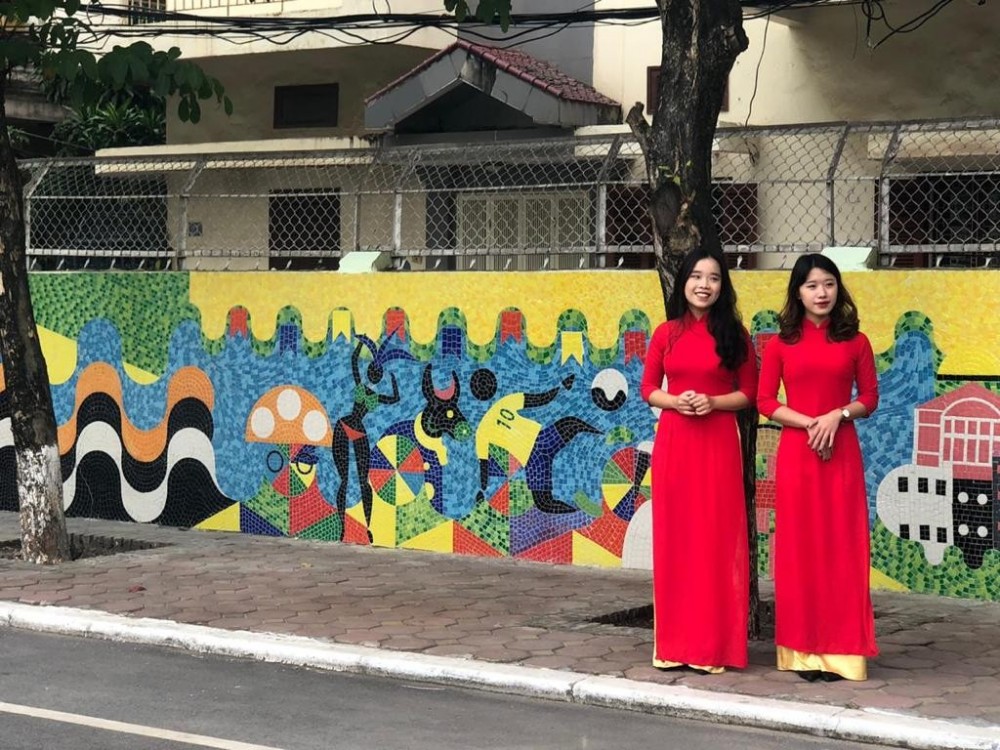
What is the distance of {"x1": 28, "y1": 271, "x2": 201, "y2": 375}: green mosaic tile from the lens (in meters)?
13.2

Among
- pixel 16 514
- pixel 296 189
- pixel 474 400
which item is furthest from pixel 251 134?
pixel 474 400

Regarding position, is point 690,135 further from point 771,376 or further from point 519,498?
point 519,498

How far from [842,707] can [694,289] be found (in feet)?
6.78

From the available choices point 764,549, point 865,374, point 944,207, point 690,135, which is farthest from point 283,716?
point 944,207

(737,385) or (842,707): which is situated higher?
(737,385)

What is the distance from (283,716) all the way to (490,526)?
4758mm

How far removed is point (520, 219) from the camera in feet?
43.8

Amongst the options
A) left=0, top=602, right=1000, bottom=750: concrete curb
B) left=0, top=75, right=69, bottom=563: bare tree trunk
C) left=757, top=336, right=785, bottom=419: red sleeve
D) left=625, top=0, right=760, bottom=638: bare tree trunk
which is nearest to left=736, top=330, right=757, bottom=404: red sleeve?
left=757, top=336, right=785, bottom=419: red sleeve

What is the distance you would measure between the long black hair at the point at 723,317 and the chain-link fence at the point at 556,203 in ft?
7.93

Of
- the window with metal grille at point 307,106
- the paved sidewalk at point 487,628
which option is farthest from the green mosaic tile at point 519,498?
the window with metal grille at point 307,106

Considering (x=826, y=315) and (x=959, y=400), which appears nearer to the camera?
(x=826, y=315)

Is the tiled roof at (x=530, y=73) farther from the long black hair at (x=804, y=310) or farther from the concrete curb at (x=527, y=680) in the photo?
the long black hair at (x=804, y=310)

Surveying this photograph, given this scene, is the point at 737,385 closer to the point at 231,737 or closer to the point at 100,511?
the point at 231,737

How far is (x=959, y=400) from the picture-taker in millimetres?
9867
